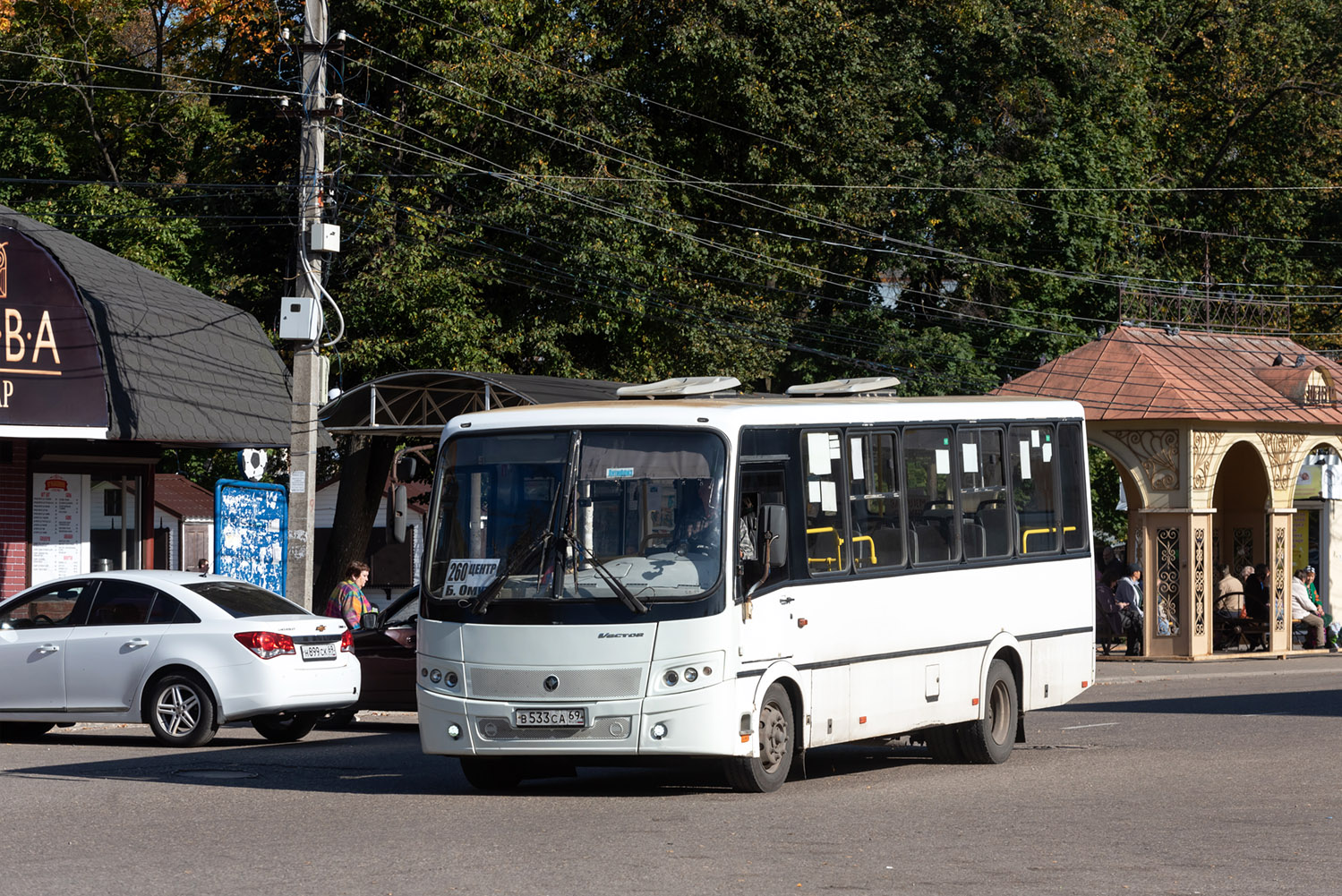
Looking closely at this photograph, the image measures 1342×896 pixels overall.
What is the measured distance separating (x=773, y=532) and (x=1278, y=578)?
80.8ft

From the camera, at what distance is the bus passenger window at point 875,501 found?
535 inches

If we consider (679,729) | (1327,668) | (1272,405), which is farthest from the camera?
(1272,405)

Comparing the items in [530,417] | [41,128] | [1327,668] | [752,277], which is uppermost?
[41,128]

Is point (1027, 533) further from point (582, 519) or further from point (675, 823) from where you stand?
point (675, 823)

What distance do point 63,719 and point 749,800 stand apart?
7237mm

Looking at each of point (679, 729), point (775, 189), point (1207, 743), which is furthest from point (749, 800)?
point (775, 189)

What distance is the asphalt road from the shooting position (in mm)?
8797

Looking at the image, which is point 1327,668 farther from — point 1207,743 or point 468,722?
point 468,722

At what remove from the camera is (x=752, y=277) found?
37.8 m

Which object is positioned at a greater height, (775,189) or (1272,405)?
(775,189)

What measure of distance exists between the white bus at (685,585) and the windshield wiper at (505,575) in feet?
0.07

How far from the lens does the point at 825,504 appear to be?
43.5 feet

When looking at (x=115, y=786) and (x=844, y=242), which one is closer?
(x=115, y=786)

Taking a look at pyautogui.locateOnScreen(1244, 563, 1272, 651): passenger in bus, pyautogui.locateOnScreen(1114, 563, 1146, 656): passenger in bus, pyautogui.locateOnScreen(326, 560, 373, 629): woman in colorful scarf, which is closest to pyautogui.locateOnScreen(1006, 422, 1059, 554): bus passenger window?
pyautogui.locateOnScreen(326, 560, 373, 629): woman in colorful scarf
